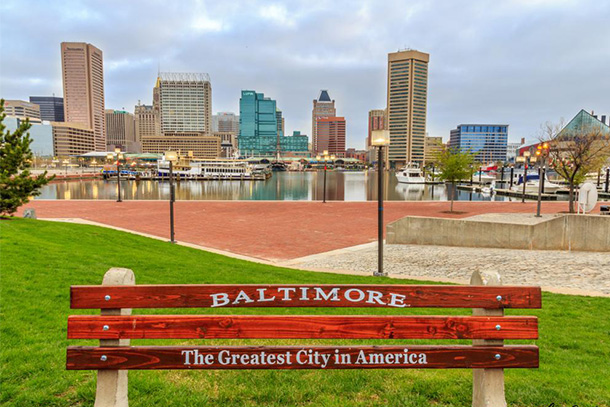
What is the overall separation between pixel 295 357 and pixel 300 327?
0.76 feet

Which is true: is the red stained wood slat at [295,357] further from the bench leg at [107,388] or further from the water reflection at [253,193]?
the water reflection at [253,193]

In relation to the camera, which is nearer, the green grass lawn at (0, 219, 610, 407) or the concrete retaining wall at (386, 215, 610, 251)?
the green grass lawn at (0, 219, 610, 407)

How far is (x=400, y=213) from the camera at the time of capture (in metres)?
26.7

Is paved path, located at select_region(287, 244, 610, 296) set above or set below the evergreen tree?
below

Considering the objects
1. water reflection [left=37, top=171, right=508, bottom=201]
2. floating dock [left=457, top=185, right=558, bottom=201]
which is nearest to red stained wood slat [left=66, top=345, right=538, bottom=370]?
floating dock [left=457, top=185, right=558, bottom=201]

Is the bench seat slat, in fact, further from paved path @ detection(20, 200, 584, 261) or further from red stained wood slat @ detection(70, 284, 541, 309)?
paved path @ detection(20, 200, 584, 261)

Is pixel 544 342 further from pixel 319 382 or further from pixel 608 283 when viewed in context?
pixel 608 283

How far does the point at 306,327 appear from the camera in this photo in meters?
2.76

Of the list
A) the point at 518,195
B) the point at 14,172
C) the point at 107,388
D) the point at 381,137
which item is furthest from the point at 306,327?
the point at 518,195

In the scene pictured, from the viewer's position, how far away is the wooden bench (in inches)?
107

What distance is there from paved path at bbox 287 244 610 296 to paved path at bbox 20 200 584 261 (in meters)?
1.83

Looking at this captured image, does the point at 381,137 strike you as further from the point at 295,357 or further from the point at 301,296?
the point at 295,357

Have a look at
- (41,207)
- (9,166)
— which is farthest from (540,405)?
(41,207)

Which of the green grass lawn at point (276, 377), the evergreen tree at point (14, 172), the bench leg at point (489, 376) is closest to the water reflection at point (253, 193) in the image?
the evergreen tree at point (14, 172)
